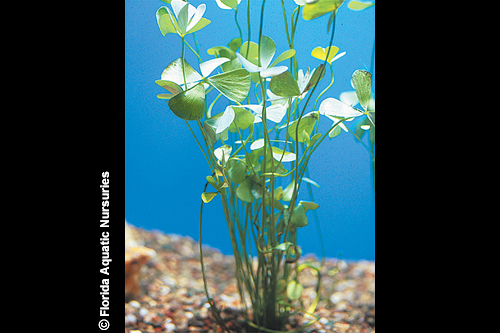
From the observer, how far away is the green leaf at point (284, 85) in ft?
1.88

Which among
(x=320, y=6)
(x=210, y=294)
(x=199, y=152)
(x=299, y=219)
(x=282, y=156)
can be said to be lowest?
(x=210, y=294)

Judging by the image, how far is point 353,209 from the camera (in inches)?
33.9

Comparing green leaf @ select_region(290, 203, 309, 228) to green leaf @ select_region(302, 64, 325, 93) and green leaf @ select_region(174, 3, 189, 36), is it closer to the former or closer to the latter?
green leaf @ select_region(302, 64, 325, 93)

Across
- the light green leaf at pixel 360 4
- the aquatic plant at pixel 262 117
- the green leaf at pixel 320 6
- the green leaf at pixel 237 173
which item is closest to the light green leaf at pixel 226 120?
the aquatic plant at pixel 262 117

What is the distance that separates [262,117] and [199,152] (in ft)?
1.07

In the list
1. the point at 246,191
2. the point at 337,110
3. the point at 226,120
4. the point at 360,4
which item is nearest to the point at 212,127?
the point at 226,120

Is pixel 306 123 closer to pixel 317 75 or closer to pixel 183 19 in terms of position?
pixel 317 75

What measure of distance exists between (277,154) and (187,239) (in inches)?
18.0

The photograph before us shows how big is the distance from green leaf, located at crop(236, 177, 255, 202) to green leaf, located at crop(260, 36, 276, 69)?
250mm

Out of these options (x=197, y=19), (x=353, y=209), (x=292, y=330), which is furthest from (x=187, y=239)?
(x=197, y=19)

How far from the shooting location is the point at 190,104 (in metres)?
0.59

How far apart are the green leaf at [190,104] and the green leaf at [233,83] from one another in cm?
3

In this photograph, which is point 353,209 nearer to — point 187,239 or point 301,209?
point 301,209
